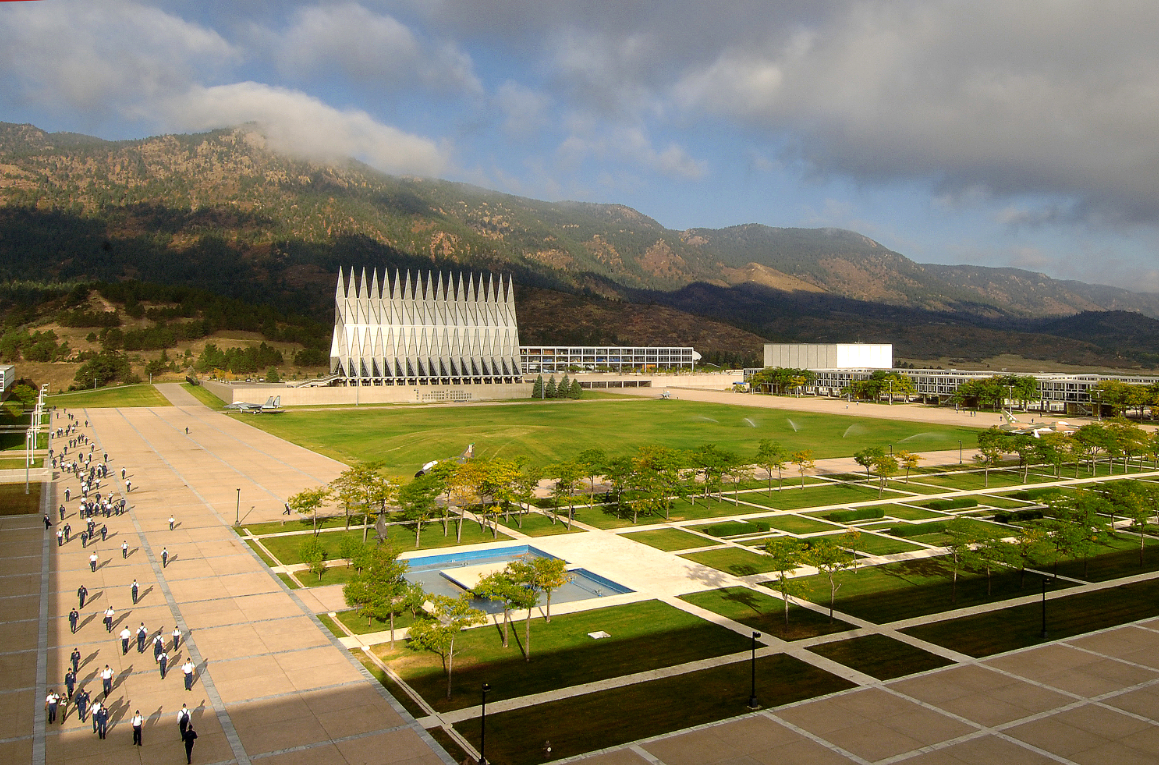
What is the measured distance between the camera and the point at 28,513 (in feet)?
139

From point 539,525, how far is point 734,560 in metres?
11.7

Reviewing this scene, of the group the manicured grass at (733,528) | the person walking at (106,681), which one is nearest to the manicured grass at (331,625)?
the person walking at (106,681)

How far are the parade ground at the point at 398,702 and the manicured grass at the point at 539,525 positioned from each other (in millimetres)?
6026

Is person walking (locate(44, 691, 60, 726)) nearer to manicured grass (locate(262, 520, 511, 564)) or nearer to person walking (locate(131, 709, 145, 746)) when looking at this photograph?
person walking (locate(131, 709, 145, 746))

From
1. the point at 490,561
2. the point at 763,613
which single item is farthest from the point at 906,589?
the point at 490,561

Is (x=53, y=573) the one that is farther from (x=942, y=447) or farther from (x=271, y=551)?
(x=942, y=447)

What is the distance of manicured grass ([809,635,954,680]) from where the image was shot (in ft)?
74.8

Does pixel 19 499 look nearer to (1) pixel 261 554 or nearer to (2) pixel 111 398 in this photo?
(1) pixel 261 554

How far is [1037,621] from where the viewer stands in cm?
2692

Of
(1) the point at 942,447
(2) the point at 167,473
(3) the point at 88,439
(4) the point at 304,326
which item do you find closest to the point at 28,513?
(2) the point at 167,473

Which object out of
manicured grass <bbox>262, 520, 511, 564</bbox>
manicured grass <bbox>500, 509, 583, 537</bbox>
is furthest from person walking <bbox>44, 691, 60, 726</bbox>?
manicured grass <bbox>500, 509, 583, 537</bbox>

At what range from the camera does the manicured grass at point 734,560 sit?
33.0 metres

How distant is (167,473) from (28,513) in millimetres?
12675

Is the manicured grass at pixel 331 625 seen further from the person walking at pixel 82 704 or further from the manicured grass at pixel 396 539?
the manicured grass at pixel 396 539
